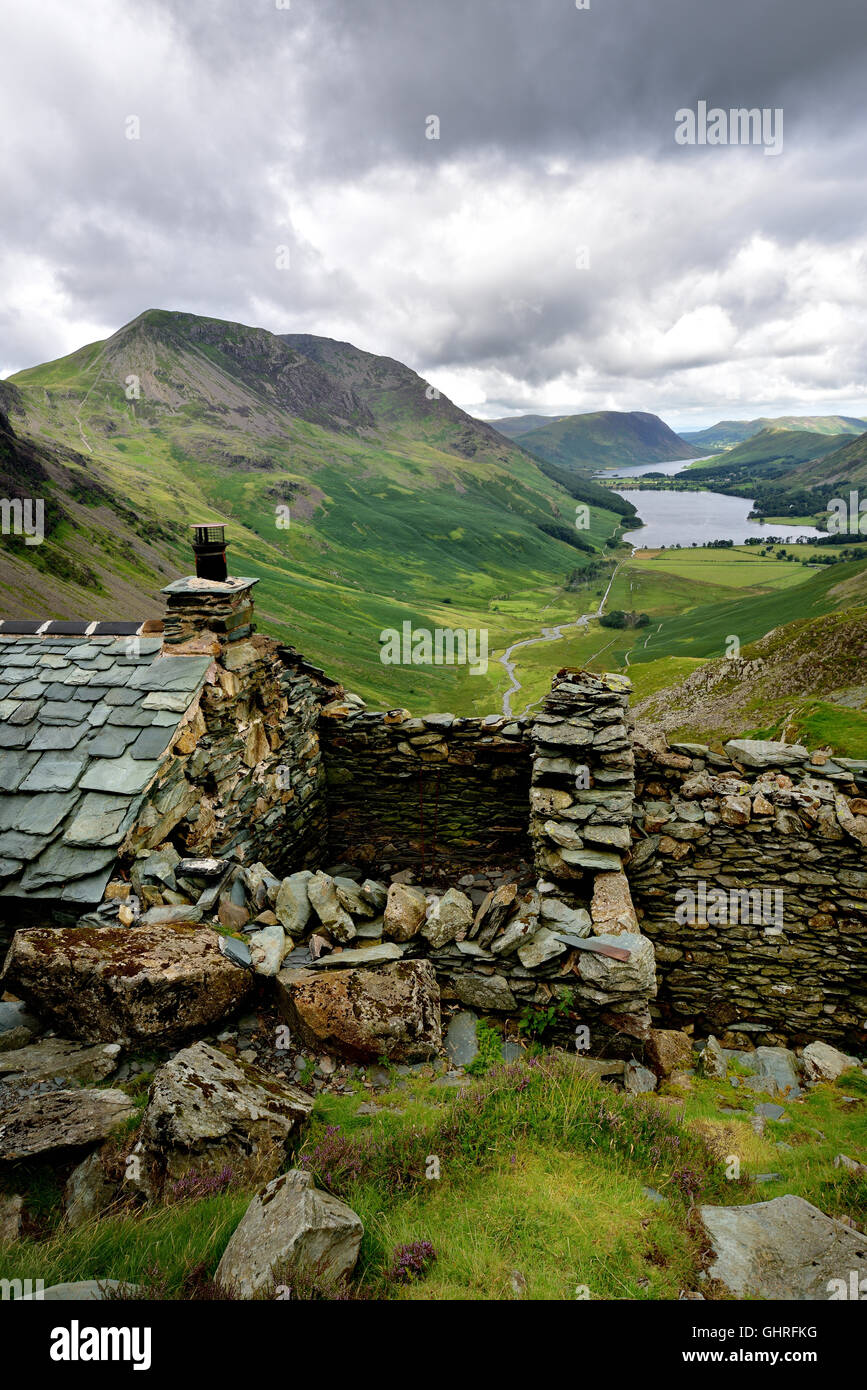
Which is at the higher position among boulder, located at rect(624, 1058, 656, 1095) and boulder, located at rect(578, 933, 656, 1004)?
boulder, located at rect(578, 933, 656, 1004)

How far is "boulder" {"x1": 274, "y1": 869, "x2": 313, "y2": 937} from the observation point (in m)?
8.13

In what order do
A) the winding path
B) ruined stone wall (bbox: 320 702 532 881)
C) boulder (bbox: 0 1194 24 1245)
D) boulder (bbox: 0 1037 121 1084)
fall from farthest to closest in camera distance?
the winding path, ruined stone wall (bbox: 320 702 532 881), boulder (bbox: 0 1037 121 1084), boulder (bbox: 0 1194 24 1245)

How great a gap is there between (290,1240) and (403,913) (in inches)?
175

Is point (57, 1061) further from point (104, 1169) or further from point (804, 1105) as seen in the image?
point (804, 1105)

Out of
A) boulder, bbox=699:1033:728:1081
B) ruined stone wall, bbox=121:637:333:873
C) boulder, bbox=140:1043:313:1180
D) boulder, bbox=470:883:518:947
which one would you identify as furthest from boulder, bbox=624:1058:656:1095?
ruined stone wall, bbox=121:637:333:873

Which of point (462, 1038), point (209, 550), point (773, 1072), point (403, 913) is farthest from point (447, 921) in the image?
point (209, 550)

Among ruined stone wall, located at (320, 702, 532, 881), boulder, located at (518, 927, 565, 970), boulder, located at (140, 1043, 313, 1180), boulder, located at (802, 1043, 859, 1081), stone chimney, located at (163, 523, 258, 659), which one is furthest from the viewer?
ruined stone wall, located at (320, 702, 532, 881)

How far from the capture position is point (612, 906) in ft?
28.3

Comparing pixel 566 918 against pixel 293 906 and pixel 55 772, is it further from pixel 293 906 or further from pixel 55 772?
pixel 55 772

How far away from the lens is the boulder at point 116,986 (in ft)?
21.0

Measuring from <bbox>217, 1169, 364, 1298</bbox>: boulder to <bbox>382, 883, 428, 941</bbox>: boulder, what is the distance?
378 centimetres

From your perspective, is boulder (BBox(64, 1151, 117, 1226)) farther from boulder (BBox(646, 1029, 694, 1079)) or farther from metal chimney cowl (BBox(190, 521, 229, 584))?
metal chimney cowl (BBox(190, 521, 229, 584))

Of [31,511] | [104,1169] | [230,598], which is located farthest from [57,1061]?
[31,511]

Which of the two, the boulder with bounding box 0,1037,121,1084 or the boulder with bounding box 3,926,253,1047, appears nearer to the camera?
the boulder with bounding box 0,1037,121,1084
